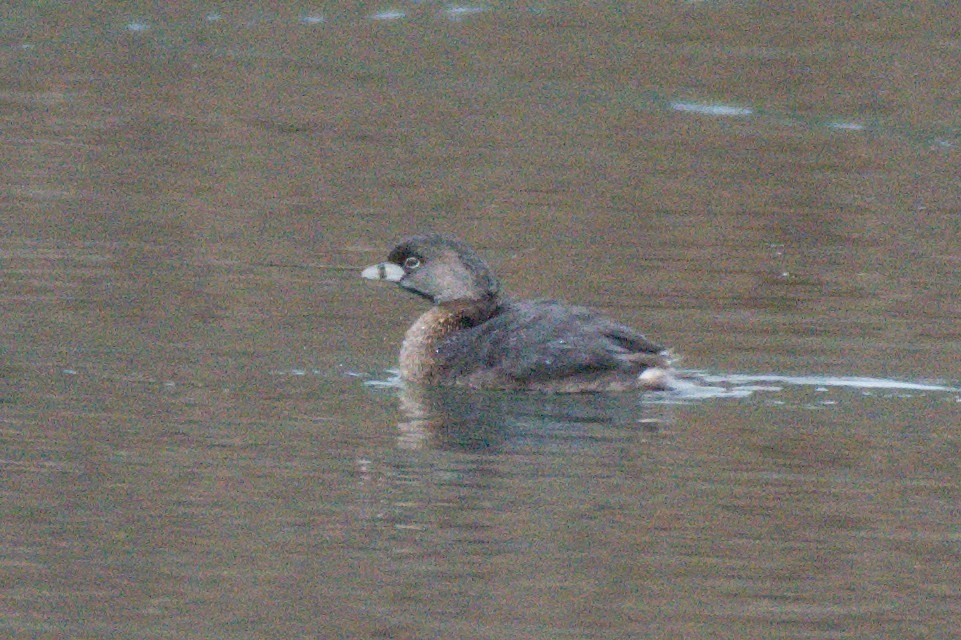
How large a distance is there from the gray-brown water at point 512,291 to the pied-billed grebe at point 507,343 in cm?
13

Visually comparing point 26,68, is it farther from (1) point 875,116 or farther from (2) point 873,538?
(2) point 873,538

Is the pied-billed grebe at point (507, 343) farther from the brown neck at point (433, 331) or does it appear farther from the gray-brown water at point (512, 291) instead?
the gray-brown water at point (512, 291)

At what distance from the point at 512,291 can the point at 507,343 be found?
2999mm

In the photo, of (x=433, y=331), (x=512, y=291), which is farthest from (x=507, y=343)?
(x=512, y=291)

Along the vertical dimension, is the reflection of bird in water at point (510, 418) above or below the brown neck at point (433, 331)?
below

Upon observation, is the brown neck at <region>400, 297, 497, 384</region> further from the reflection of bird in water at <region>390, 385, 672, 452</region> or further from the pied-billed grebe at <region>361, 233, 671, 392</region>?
the reflection of bird in water at <region>390, 385, 672, 452</region>

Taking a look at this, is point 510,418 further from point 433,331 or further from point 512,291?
point 512,291

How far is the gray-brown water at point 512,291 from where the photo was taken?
6703mm

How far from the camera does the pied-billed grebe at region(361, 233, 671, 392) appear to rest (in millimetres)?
9836

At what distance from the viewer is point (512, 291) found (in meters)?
13.0

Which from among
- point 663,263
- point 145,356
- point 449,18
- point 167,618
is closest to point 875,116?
point 449,18

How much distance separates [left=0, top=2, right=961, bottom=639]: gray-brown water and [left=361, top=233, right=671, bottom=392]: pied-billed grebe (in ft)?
0.41

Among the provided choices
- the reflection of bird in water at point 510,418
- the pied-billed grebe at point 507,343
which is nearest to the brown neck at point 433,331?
the pied-billed grebe at point 507,343

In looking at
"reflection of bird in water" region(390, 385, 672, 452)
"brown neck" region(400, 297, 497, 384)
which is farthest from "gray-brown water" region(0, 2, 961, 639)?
"brown neck" region(400, 297, 497, 384)
